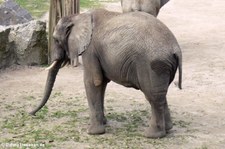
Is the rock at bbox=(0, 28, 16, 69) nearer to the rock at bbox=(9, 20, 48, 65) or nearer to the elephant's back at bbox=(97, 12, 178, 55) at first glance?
the rock at bbox=(9, 20, 48, 65)

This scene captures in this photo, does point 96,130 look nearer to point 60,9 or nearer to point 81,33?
point 81,33

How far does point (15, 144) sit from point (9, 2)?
259 inches

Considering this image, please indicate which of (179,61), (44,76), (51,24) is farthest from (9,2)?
(179,61)

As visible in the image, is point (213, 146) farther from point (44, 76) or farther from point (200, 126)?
point (44, 76)

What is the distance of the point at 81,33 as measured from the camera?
6.23m

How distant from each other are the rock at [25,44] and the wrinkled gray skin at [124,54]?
130 inches

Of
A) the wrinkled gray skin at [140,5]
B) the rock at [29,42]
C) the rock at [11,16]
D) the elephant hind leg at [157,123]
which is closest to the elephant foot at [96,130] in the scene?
the elephant hind leg at [157,123]

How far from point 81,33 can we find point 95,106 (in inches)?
33.0

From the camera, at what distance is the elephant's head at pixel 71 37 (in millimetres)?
6203

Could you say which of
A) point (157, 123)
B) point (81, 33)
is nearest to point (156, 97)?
point (157, 123)

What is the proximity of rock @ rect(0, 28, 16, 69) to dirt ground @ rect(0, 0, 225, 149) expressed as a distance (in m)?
0.17

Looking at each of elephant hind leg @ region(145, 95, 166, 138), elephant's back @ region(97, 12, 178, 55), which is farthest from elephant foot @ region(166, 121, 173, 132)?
elephant's back @ region(97, 12, 178, 55)

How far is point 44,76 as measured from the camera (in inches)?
367

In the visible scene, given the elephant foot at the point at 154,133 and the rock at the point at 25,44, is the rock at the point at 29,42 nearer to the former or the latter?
the rock at the point at 25,44
